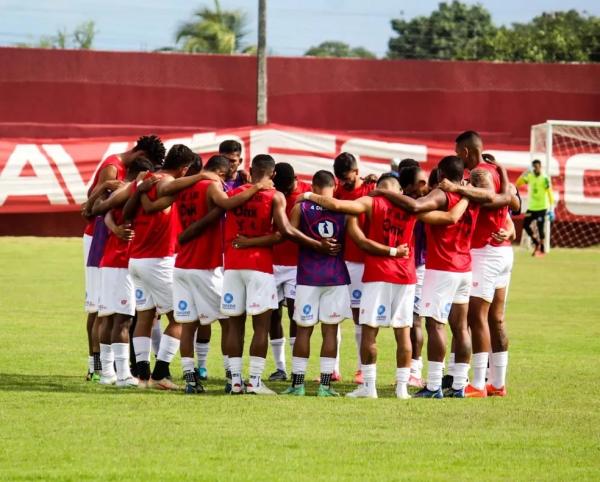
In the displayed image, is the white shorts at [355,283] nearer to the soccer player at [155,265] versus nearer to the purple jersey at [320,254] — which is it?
the purple jersey at [320,254]

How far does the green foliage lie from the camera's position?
63094 millimetres

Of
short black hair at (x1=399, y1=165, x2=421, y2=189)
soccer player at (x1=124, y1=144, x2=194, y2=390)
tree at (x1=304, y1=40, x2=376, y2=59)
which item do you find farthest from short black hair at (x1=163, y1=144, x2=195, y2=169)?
tree at (x1=304, y1=40, x2=376, y2=59)

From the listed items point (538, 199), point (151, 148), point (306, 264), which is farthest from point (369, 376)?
point (538, 199)

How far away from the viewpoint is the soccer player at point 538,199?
31.4m

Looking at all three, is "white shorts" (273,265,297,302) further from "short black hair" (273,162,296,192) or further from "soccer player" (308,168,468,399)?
"soccer player" (308,168,468,399)

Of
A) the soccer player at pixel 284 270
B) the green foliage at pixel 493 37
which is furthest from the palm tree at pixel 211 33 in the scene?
the soccer player at pixel 284 270

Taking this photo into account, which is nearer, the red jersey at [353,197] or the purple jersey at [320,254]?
the purple jersey at [320,254]

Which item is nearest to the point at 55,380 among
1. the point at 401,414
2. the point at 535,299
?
the point at 401,414

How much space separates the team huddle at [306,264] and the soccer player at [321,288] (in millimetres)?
12

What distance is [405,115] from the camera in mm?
38000

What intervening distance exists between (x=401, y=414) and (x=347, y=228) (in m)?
1.96

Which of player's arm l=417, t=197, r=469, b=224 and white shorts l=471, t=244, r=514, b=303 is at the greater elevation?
player's arm l=417, t=197, r=469, b=224

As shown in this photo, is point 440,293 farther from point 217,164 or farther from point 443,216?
point 217,164

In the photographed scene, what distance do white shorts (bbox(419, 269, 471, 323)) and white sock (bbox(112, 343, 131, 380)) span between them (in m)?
2.94
